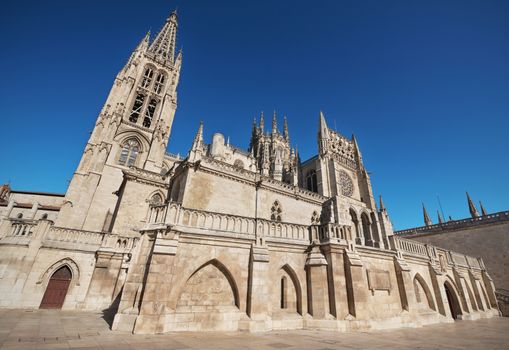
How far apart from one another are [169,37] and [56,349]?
51.3 m

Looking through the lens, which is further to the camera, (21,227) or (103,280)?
(103,280)

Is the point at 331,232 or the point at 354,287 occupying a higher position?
the point at 331,232

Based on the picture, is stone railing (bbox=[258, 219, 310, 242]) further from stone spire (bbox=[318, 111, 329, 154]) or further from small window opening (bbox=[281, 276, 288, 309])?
stone spire (bbox=[318, 111, 329, 154])

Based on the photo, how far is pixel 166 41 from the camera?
43.3 metres

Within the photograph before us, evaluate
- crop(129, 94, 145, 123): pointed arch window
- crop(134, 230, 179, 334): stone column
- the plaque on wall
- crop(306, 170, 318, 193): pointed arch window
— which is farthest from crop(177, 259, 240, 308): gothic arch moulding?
crop(129, 94, 145, 123): pointed arch window

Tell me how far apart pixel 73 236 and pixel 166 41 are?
42974mm

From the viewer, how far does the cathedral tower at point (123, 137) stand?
20984 mm

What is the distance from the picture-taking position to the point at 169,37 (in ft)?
141

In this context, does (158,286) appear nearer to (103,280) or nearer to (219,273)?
(219,273)

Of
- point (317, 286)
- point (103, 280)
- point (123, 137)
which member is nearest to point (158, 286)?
point (317, 286)

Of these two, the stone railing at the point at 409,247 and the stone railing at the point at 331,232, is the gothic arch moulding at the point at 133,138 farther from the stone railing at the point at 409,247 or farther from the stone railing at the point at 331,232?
the stone railing at the point at 409,247

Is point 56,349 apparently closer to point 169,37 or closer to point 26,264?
point 26,264

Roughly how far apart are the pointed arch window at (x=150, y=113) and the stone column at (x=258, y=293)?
28752mm

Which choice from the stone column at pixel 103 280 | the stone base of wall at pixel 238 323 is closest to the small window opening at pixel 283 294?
the stone base of wall at pixel 238 323
